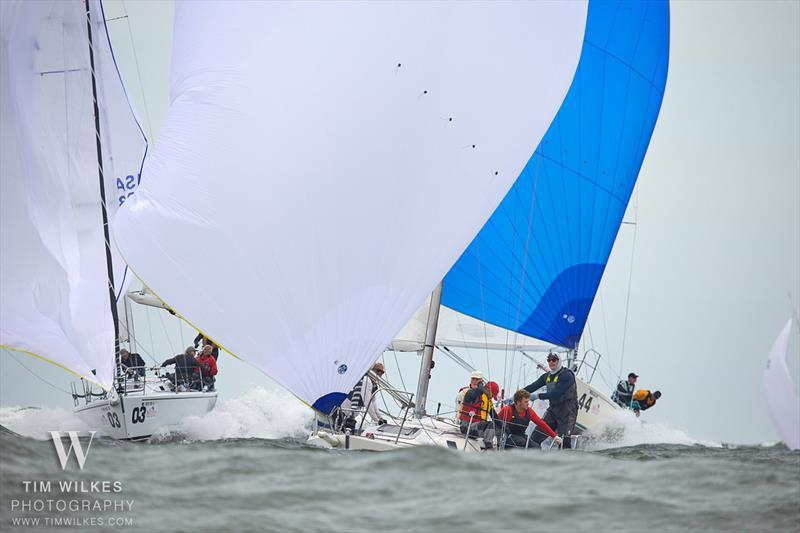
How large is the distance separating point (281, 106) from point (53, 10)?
750cm

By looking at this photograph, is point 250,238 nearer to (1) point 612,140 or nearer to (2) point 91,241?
(2) point 91,241

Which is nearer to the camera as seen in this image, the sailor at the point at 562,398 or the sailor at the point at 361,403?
the sailor at the point at 361,403

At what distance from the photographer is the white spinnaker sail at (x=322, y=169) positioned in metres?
7.93

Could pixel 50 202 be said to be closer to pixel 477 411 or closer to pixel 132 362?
pixel 132 362

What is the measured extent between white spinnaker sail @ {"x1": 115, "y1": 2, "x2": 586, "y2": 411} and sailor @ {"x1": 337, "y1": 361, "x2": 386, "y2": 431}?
2042mm

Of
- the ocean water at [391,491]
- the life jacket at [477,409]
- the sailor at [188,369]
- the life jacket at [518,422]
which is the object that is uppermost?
the sailor at [188,369]

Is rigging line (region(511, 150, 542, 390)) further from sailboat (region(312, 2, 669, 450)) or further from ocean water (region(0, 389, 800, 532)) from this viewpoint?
ocean water (region(0, 389, 800, 532))

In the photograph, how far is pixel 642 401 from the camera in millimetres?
17547

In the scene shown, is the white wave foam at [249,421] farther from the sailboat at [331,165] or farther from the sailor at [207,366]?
the sailboat at [331,165]

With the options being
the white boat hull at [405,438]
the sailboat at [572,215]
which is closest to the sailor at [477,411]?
the white boat hull at [405,438]

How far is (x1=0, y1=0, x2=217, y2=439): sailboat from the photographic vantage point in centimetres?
1265

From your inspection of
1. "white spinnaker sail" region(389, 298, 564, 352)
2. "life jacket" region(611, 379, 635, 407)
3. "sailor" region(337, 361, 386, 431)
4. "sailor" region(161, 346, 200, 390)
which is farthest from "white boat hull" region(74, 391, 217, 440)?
"life jacket" region(611, 379, 635, 407)

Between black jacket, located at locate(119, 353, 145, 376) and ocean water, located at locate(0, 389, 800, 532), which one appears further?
black jacket, located at locate(119, 353, 145, 376)

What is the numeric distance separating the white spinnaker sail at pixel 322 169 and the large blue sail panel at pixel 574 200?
5.31 meters
